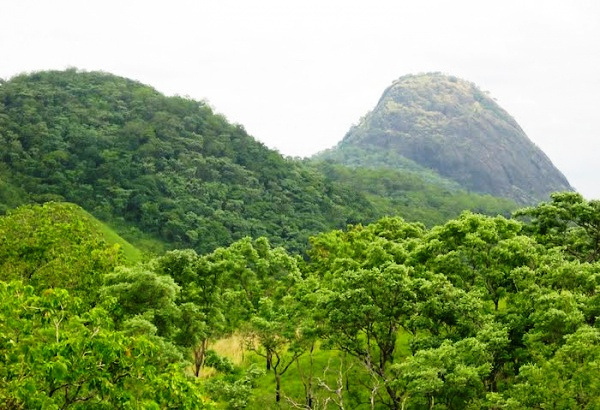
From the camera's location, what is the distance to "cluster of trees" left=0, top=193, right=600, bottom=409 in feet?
43.0

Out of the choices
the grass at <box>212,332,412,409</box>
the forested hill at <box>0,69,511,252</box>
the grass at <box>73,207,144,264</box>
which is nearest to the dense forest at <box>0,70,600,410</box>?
the grass at <box>212,332,412,409</box>

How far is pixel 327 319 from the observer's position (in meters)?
29.2

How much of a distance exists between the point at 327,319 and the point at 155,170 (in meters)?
77.5

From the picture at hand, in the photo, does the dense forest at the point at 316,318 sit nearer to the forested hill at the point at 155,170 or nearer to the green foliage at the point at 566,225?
the green foliage at the point at 566,225

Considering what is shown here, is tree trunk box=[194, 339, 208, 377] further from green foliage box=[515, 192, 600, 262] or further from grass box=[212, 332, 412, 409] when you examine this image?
A: green foliage box=[515, 192, 600, 262]

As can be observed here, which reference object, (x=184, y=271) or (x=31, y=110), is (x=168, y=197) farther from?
(x=184, y=271)

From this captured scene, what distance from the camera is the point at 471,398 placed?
23.4 m

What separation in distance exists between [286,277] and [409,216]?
91964 mm

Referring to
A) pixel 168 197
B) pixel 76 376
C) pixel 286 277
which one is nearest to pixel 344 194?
pixel 168 197

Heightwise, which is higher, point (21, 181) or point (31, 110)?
point (31, 110)

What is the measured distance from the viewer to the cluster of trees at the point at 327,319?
1311 centimetres

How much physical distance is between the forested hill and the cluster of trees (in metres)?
51.7

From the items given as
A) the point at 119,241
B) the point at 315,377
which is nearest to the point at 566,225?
the point at 315,377

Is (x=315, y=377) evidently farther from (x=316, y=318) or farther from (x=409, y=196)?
(x=409, y=196)
